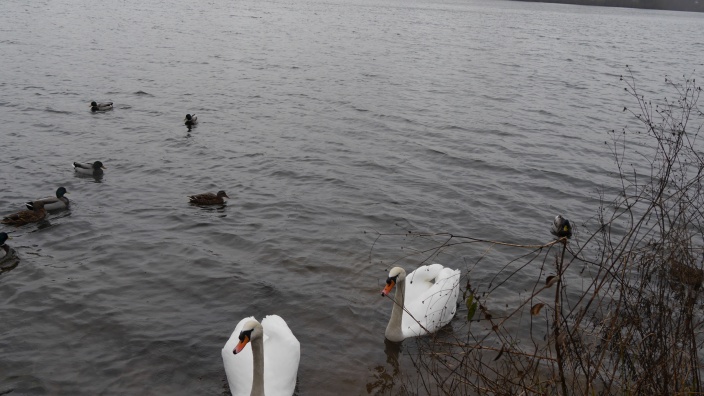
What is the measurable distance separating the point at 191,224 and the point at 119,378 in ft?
15.6

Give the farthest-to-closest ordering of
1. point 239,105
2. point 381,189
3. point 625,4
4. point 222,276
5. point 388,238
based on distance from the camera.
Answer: point 625,4
point 239,105
point 381,189
point 388,238
point 222,276

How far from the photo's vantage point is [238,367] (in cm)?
730

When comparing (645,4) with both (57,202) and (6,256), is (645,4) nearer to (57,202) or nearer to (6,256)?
(57,202)

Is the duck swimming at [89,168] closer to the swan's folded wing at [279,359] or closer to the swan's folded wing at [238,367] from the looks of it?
the swan's folded wing at [279,359]

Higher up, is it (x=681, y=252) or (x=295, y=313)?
(x=681, y=252)

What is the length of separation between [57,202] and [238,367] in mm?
6588

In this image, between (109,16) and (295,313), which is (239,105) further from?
Result: (109,16)

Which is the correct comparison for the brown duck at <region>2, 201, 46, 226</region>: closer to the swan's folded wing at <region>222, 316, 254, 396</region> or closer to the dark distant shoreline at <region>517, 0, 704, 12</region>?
the swan's folded wing at <region>222, 316, 254, 396</region>

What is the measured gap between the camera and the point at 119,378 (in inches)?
294

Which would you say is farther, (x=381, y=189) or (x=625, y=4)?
(x=625, y=4)

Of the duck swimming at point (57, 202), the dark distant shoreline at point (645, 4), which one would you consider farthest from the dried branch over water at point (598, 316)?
the dark distant shoreline at point (645, 4)

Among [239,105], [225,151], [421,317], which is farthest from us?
[239,105]

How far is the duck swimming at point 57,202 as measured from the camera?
1172cm

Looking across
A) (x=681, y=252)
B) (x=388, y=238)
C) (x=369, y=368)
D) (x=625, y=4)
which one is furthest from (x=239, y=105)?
(x=625, y=4)
